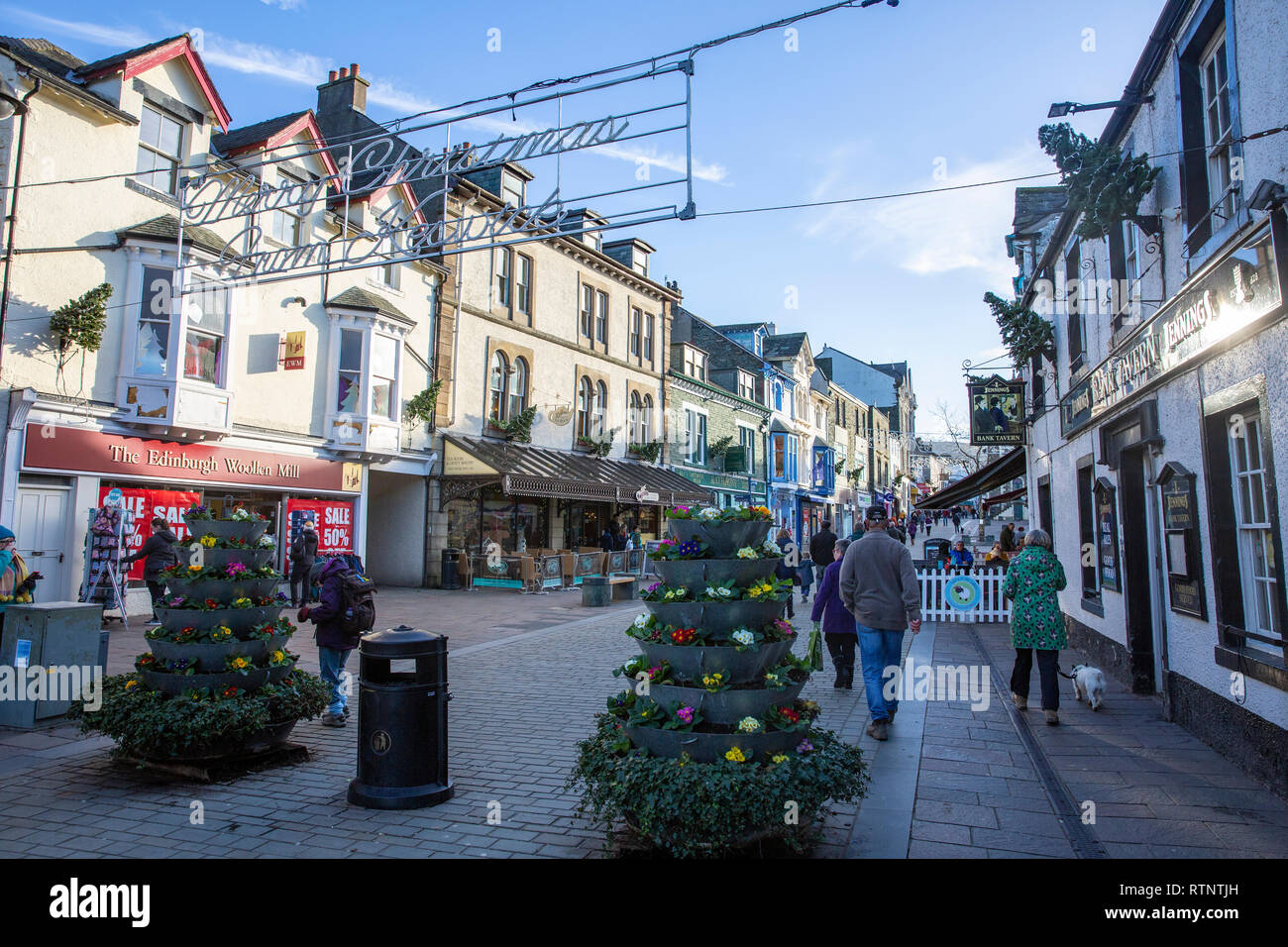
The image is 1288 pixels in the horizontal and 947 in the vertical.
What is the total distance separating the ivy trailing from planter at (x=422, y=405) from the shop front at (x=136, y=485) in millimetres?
2312

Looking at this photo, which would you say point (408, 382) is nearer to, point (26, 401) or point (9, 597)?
point (26, 401)

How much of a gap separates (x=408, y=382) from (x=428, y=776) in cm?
1562

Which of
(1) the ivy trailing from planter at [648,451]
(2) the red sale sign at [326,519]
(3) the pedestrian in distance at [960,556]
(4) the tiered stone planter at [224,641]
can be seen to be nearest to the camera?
(4) the tiered stone planter at [224,641]

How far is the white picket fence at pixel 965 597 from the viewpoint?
1512 cm

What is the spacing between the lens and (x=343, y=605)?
22.3 ft

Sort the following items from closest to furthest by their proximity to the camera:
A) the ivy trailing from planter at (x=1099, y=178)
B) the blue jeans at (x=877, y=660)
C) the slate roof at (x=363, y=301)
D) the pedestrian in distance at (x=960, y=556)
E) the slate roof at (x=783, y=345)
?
the blue jeans at (x=877, y=660)
the ivy trailing from planter at (x=1099, y=178)
the slate roof at (x=363, y=301)
the pedestrian in distance at (x=960, y=556)
the slate roof at (x=783, y=345)

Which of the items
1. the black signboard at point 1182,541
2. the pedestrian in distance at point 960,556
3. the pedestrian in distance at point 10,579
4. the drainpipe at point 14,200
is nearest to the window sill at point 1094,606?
the black signboard at point 1182,541

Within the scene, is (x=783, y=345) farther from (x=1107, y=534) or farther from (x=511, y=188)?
(x=1107, y=534)

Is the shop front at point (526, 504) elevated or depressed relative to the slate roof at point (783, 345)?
depressed

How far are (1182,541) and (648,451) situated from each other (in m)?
22.1

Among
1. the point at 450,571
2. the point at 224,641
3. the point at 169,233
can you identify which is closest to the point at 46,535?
the point at 169,233

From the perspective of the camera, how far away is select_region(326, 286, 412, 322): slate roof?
17453mm

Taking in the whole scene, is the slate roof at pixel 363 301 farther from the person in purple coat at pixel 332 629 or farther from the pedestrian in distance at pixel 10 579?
the person in purple coat at pixel 332 629

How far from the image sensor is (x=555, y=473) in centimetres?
2180
